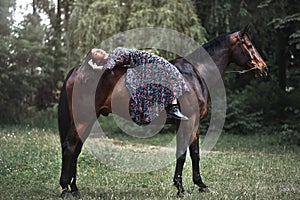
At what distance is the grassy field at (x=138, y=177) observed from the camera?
5.17 meters

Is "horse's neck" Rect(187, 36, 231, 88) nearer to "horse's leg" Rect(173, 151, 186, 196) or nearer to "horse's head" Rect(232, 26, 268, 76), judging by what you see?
Result: "horse's head" Rect(232, 26, 268, 76)

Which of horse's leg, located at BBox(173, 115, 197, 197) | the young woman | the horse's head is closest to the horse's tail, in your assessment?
the young woman

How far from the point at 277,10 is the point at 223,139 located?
167 inches

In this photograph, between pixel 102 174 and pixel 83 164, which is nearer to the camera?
pixel 102 174

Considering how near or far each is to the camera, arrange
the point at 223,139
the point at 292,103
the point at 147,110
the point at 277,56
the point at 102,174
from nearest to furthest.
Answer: the point at 147,110
the point at 102,174
the point at 223,139
the point at 292,103
the point at 277,56

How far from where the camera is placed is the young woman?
500 cm

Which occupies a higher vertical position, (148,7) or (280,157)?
(148,7)

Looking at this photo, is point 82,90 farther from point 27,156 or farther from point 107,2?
point 107,2

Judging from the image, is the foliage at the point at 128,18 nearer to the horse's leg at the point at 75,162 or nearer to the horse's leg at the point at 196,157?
the horse's leg at the point at 196,157

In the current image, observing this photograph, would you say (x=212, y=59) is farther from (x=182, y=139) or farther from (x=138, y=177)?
(x=138, y=177)

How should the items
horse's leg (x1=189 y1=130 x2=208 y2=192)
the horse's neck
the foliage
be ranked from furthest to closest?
1. the foliage
2. the horse's neck
3. horse's leg (x1=189 y1=130 x2=208 y2=192)

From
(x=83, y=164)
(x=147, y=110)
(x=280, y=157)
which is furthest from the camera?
(x=280, y=157)

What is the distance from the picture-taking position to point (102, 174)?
21.9ft

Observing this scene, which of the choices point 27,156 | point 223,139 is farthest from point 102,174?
point 223,139
